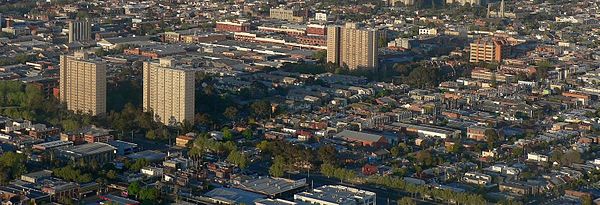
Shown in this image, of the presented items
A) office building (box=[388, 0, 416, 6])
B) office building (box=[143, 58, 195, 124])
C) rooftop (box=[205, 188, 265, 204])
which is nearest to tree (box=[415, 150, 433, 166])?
rooftop (box=[205, 188, 265, 204])

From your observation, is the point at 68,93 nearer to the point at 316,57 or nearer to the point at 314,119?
the point at 314,119

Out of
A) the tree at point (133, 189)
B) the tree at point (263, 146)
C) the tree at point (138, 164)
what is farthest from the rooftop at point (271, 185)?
the tree at point (263, 146)

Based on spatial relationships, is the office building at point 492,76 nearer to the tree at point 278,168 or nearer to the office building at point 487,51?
the office building at point 487,51

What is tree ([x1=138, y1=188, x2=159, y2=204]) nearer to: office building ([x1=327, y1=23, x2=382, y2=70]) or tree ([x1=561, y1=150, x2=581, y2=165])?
tree ([x1=561, y1=150, x2=581, y2=165])

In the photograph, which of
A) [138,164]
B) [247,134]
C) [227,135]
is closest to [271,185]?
[138,164]

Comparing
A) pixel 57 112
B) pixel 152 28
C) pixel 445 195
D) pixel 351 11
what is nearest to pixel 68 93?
pixel 57 112

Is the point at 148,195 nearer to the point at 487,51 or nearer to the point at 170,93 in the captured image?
the point at 170,93

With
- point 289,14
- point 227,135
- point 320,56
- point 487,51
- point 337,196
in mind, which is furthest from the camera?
point 289,14
